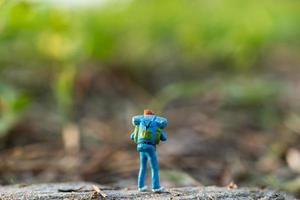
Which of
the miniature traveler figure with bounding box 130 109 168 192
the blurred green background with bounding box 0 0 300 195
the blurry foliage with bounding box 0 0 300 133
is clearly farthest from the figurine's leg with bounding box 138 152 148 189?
the blurry foliage with bounding box 0 0 300 133

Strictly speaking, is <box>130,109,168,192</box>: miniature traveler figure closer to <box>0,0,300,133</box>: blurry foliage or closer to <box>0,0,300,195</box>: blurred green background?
<box>0,0,300,195</box>: blurred green background

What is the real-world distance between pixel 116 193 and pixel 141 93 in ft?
8.10

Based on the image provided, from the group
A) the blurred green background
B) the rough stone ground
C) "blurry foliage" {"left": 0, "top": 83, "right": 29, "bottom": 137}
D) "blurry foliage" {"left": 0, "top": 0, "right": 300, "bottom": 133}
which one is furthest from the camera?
"blurry foliage" {"left": 0, "top": 0, "right": 300, "bottom": 133}

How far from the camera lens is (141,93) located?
15.9 ft

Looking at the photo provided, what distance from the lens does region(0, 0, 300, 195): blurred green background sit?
131 inches

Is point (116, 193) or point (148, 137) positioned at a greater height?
point (148, 137)

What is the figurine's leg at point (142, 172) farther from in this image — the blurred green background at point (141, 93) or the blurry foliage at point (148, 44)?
the blurry foliage at point (148, 44)

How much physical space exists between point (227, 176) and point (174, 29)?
139 inches

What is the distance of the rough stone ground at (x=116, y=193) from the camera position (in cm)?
234

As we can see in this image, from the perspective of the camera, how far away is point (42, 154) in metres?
3.43

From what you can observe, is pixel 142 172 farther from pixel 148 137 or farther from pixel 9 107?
pixel 9 107

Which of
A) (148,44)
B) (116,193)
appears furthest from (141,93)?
(116,193)

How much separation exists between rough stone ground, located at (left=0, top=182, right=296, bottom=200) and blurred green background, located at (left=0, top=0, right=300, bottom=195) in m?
0.43

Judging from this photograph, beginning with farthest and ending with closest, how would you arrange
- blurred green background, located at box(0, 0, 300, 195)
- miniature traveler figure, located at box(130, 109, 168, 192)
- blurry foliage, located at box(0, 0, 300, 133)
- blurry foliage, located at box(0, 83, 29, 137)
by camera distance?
blurry foliage, located at box(0, 0, 300, 133) < blurry foliage, located at box(0, 83, 29, 137) < blurred green background, located at box(0, 0, 300, 195) < miniature traveler figure, located at box(130, 109, 168, 192)
